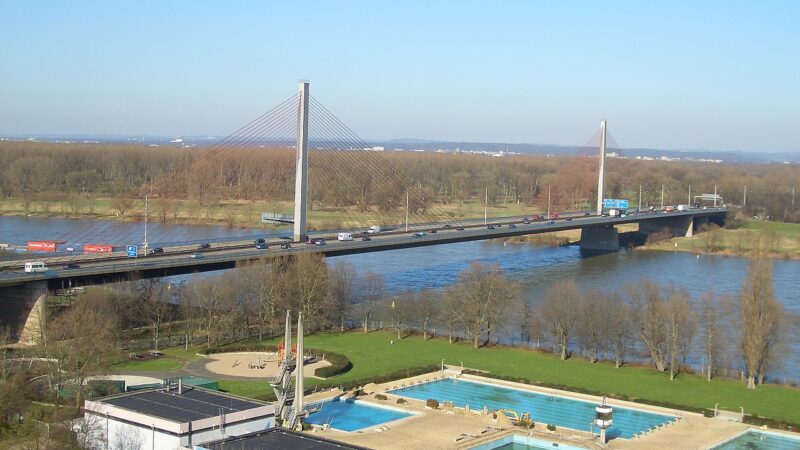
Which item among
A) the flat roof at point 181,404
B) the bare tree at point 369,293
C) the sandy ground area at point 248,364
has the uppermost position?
the flat roof at point 181,404

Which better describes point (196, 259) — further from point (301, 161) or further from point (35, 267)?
point (301, 161)

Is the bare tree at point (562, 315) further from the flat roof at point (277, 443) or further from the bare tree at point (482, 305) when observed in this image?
the flat roof at point (277, 443)

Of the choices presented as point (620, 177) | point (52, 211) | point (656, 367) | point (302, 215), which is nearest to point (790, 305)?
point (656, 367)

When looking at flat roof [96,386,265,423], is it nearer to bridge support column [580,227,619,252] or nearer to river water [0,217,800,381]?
river water [0,217,800,381]

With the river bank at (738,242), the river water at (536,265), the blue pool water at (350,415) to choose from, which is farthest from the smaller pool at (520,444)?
the river bank at (738,242)

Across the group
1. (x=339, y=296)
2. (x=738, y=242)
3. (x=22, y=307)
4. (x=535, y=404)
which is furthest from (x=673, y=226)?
(x=22, y=307)

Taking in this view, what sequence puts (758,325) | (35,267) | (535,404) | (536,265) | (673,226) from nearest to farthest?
1. (535,404)
2. (758,325)
3. (35,267)
4. (536,265)
5. (673,226)

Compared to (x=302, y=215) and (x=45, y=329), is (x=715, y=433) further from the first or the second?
(x=302, y=215)
